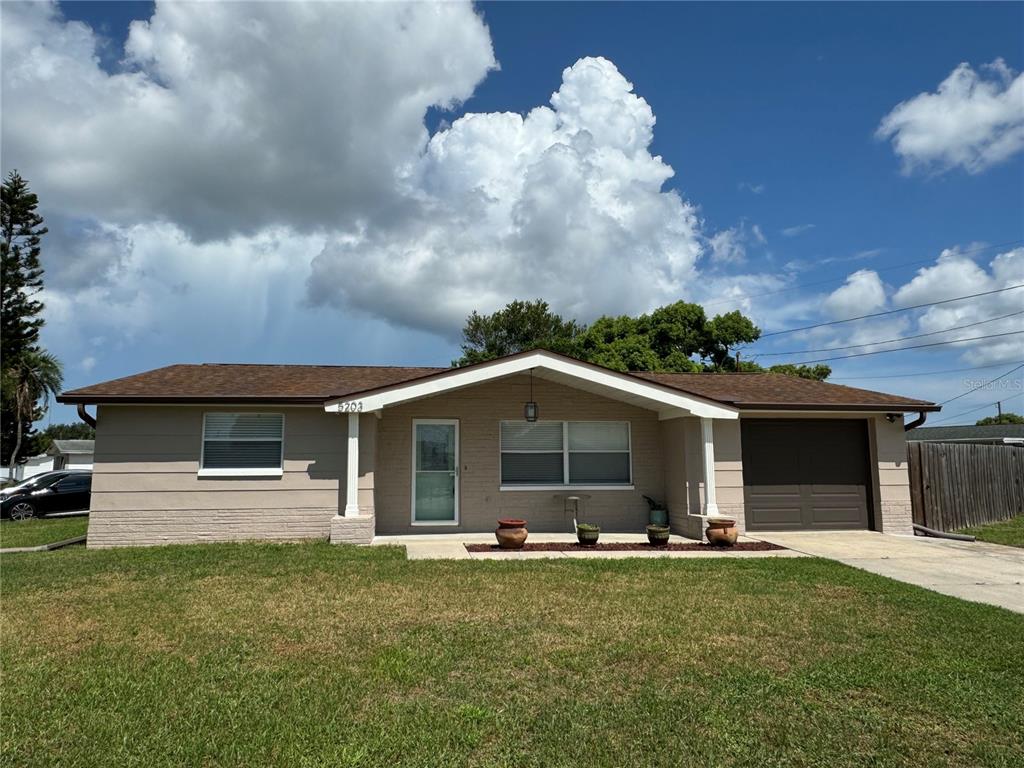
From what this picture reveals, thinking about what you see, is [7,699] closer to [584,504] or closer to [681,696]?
[681,696]

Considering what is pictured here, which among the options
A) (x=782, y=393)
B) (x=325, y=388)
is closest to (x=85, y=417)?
(x=325, y=388)

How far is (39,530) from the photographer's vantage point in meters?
14.5

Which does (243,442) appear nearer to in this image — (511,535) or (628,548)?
(511,535)

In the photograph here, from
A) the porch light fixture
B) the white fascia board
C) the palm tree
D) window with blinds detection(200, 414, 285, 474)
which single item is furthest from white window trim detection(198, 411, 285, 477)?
the palm tree

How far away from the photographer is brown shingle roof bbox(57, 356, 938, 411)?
1117 cm

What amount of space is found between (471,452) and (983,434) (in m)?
31.1

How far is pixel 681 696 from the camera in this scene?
13.7 feet

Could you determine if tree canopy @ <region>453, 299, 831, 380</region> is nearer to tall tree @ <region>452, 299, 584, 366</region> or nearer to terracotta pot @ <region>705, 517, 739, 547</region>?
tall tree @ <region>452, 299, 584, 366</region>

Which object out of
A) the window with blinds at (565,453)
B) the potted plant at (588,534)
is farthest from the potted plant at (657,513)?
the potted plant at (588,534)

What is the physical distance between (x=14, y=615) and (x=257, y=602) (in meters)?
2.22

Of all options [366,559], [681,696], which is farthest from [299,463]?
[681,696]

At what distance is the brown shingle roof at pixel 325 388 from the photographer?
36.7 ft

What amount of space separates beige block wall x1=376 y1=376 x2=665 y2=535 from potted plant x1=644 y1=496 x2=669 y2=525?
219mm

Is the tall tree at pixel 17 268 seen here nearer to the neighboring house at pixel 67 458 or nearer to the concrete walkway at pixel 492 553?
the neighboring house at pixel 67 458
